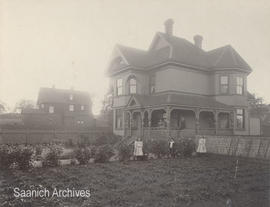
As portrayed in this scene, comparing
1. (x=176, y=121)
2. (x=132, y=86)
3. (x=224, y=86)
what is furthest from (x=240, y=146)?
(x=132, y=86)

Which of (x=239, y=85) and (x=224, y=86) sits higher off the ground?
(x=239, y=85)

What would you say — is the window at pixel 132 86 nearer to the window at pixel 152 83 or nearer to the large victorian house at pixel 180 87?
the large victorian house at pixel 180 87

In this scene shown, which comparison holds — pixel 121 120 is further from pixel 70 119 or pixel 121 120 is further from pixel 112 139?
pixel 70 119

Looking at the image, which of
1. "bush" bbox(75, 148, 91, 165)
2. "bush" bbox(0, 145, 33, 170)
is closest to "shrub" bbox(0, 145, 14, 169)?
"bush" bbox(0, 145, 33, 170)

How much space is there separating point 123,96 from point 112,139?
12.3 ft

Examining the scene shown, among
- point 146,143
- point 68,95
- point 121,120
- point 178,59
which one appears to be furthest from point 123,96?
point 68,95

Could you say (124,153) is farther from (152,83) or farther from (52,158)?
(152,83)

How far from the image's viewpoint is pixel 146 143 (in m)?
16.0

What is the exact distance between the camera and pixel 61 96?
187ft

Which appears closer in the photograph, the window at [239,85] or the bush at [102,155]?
the bush at [102,155]

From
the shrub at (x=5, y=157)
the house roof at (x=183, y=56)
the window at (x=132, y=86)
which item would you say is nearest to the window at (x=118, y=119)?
the window at (x=132, y=86)

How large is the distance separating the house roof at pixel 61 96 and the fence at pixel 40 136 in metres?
29.6

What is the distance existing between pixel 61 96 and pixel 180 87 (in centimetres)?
3939

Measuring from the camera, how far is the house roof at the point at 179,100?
65.3 ft
